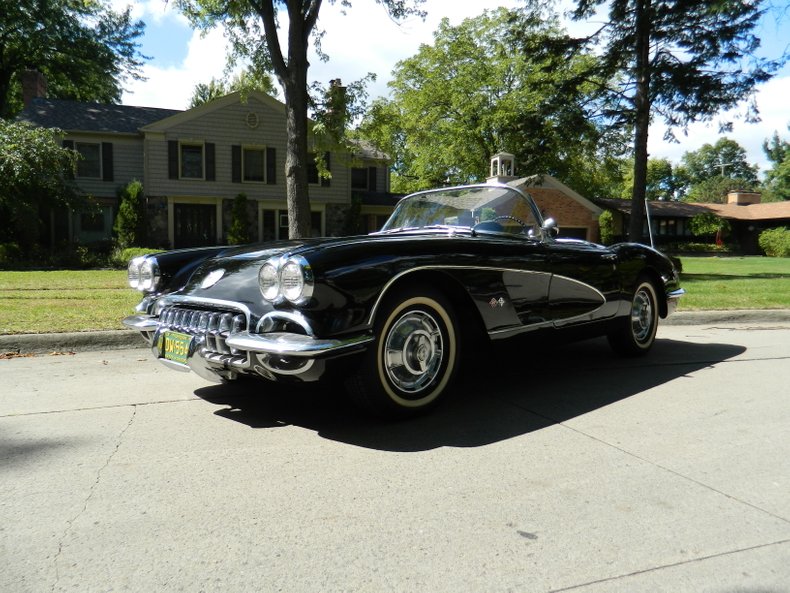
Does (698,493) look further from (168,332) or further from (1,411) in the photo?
(1,411)

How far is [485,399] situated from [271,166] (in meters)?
23.3

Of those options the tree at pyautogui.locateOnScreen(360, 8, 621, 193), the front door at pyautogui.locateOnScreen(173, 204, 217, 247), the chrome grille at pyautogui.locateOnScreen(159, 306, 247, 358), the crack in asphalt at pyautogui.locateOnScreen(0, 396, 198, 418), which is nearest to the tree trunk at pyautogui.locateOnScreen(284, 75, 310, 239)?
the crack in asphalt at pyautogui.locateOnScreen(0, 396, 198, 418)

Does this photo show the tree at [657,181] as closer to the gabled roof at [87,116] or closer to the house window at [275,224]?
the house window at [275,224]

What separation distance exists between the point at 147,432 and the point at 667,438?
→ 9.73 ft

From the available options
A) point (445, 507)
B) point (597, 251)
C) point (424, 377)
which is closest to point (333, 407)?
point (424, 377)

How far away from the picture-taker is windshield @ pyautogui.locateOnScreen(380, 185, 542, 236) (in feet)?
15.0

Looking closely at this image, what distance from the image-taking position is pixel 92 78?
32594mm

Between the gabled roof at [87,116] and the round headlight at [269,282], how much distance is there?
23.7m

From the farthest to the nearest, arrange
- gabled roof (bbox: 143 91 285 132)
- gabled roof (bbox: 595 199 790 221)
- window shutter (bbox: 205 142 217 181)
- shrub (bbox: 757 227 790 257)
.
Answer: gabled roof (bbox: 595 199 790 221) → shrub (bbox: 757 227 790 257) → window shutter (bbox: 205 142 217 181) → gabled roof (bbox: 143 91 285 132)

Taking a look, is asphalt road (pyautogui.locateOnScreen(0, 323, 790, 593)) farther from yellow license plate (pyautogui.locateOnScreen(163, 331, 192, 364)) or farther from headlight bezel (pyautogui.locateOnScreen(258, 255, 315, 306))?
headlight bezel (pyautogui.locateOnScreen(258, 255, 315, 306))

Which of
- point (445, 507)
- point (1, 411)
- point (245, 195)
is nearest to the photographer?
point (445, 507)

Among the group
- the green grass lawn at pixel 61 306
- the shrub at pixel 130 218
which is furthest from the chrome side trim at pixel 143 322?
the shrub at pixel 130 218

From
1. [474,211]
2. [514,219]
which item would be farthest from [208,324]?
[514,219]

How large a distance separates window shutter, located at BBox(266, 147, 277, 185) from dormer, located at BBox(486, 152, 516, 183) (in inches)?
371
